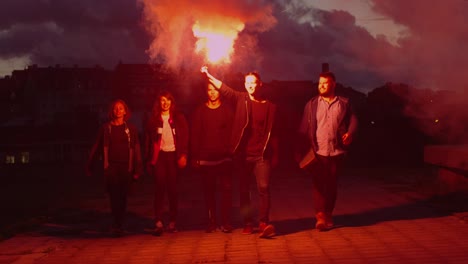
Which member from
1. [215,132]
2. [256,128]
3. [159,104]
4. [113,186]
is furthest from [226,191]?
[113,186]

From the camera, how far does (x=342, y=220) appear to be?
35.1 feet

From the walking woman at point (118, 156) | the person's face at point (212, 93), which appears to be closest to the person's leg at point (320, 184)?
Result: the person's face at point (212, 93)

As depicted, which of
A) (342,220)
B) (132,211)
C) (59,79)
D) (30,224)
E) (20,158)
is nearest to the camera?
(342,220)

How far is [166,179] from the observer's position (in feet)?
33.0

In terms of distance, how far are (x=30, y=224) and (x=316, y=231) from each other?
5.20 meters

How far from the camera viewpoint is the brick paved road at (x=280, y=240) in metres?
7.96

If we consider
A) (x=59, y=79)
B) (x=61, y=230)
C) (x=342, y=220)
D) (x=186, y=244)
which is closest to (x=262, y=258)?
(x=186, y=244)

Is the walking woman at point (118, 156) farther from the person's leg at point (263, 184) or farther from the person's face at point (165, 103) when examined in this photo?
the person's leg at point (263, 184)

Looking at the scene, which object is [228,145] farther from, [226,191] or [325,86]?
[325,86]

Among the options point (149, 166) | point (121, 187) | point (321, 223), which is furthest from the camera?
point (121, 187)

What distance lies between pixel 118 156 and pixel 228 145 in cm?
166

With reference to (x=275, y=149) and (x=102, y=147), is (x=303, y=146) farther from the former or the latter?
(x=102, y=147)

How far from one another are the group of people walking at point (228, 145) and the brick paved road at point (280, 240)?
0.44 meters

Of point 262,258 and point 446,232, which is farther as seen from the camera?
point 446,232
